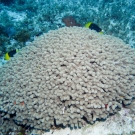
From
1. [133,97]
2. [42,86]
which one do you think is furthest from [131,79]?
[42,86]

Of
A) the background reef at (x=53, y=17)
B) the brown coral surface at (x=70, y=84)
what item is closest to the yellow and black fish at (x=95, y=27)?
the brown coral surface at (x=70, y=84)

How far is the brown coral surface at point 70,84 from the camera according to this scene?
9.63ft

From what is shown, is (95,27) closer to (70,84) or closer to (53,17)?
(70,84)

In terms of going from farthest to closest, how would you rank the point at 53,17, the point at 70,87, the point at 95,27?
the point at 53,17, the point at 95,27, the point at 70,87

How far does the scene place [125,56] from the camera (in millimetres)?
3549

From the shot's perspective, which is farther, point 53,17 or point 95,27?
point 53,17

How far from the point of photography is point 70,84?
2.99 m

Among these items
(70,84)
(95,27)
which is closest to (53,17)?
(95,27)

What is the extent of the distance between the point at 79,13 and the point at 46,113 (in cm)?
694

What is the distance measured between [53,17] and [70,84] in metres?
6.12

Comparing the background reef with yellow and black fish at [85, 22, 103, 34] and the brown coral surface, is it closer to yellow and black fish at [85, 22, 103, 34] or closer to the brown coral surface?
yellow and black fish at [85, 22, 103, 34]

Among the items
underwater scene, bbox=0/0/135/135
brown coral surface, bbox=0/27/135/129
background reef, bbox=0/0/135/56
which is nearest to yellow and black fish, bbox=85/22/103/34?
underwater scene, bbox=0/0/135/135

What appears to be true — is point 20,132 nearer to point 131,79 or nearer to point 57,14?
point 131,79

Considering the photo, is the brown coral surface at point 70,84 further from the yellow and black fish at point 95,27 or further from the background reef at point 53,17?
the background reef at point 53,17
